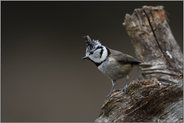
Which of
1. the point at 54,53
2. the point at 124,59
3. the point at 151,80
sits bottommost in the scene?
the point at 151,80

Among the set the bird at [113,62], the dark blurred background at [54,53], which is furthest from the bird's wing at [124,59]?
the dark blurred background at [54,53]

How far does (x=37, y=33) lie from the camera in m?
5.80

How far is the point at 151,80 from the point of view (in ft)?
11.4

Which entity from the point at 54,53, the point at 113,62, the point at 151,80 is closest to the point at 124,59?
the point at 113,62

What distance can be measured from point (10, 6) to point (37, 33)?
29 cm

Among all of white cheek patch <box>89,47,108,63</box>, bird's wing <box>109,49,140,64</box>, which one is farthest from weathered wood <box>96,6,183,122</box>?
white cheek patch <box>89,47,108,63</box>

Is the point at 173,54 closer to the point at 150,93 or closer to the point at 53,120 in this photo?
the point at 150,93

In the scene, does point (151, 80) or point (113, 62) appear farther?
point (113, 62)

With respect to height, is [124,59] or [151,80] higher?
[124,59]

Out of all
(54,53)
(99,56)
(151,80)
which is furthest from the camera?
(54,53)

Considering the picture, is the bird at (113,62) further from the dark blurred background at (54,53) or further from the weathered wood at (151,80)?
the dark blurred background at (54,53)

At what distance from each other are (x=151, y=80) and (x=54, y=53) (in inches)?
95.9

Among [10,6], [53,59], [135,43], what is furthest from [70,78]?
[135,43]

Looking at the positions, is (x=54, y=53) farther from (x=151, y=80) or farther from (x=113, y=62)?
(x=151, y=80)
